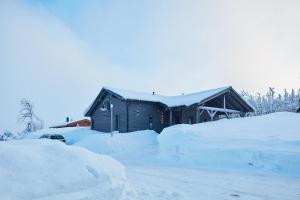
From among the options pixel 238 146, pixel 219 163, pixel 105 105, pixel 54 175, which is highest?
pixel 105 105

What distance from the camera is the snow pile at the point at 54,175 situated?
191 inches

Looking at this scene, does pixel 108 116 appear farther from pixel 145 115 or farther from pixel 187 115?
pixel 187 115

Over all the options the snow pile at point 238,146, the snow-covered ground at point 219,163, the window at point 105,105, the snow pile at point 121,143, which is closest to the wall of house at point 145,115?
the snow pile at point 121,143

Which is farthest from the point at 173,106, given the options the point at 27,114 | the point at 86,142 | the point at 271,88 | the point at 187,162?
the point at 271,88

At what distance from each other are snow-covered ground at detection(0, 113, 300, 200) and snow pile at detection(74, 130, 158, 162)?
8 centimetres

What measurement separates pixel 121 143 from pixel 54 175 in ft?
60.3

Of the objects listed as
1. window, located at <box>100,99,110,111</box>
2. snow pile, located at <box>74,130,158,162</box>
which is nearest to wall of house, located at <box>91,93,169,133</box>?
window, located at <box>100,99,110,111</box>

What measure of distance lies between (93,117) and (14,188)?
29.3 m

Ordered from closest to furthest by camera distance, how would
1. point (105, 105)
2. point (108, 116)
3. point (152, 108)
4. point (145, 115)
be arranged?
1. point (145, 115)
2. point (108, 116)
3. point (152, 108)
4. point (105, 105)

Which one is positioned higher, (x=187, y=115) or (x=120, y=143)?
(x=187, y=115)

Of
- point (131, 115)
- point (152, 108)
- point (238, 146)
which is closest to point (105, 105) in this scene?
point (131, 115)

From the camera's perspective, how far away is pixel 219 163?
539 inches

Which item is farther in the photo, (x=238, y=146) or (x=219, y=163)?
(x=238, y=146)

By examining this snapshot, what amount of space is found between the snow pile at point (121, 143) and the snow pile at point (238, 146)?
415 centimetres
